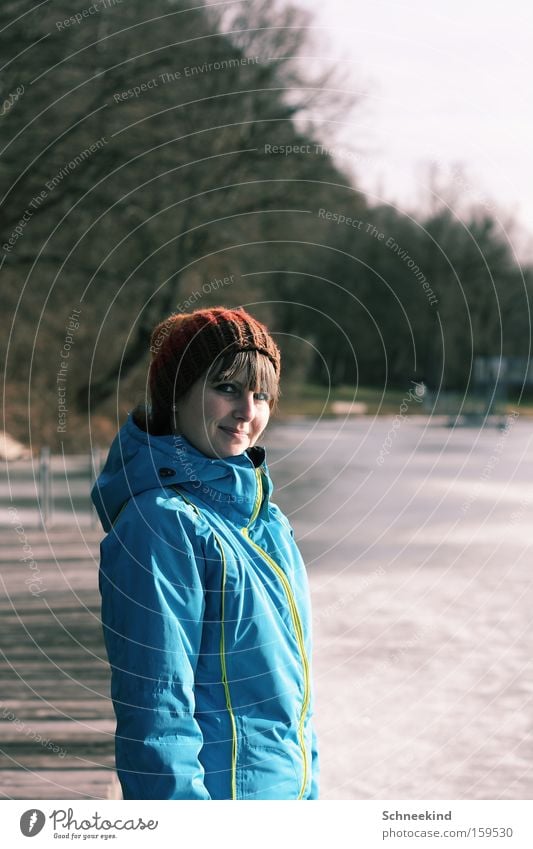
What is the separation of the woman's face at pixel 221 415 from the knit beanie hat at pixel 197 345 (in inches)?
1.4

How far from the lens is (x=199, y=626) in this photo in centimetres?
210

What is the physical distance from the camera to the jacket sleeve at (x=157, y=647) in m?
2.03

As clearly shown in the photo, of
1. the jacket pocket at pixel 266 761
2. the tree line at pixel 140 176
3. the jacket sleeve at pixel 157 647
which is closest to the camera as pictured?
the jacket sleeve at pixel 157 647

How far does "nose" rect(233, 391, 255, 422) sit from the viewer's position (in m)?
2.25

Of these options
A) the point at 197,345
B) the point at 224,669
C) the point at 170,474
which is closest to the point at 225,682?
the point at 224,669

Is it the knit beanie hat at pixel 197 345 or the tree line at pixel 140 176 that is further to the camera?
the tree line at pixel 140 176

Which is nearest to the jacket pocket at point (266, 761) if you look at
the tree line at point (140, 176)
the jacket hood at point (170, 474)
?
the jacket hood at point (170, 474)

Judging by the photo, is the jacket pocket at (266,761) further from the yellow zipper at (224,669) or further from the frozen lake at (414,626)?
the frozen lake at (414,626)

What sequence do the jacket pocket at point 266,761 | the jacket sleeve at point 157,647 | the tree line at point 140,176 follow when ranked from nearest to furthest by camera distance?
the jacket sleeve at point 157,647 → the jacket pocket at point 266,761 → the tree line at point 140,176

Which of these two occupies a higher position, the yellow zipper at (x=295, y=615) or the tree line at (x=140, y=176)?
the tree line at (x=140, y=176)

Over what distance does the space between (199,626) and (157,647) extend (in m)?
0.10
